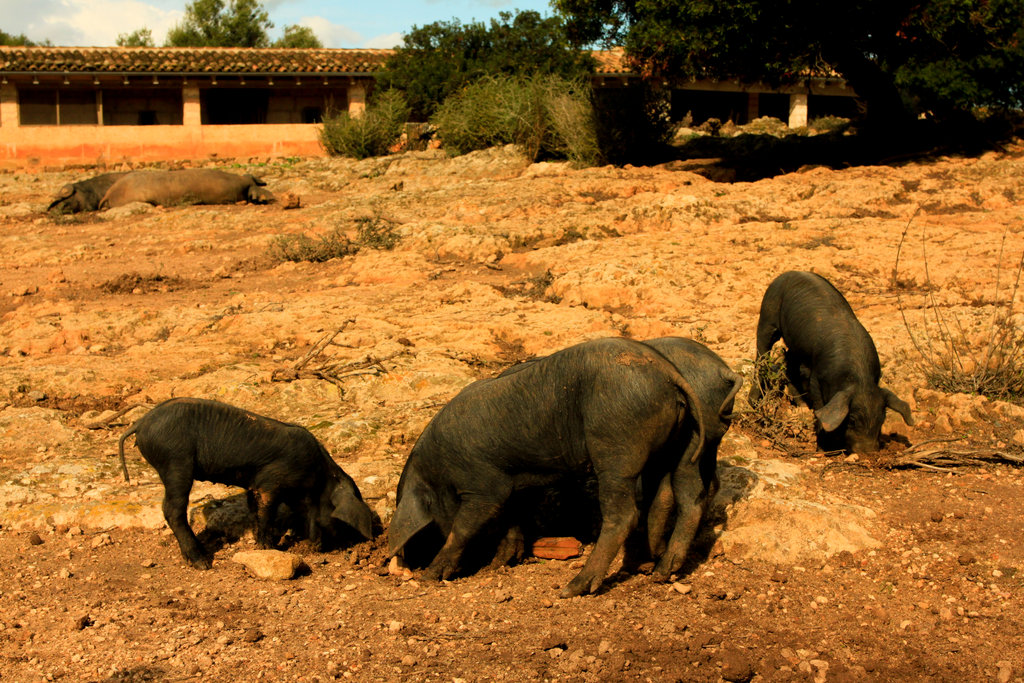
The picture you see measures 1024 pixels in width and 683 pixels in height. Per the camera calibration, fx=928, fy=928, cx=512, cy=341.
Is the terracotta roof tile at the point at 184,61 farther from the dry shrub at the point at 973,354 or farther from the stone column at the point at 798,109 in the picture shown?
the dry shrub at the point at 973,354

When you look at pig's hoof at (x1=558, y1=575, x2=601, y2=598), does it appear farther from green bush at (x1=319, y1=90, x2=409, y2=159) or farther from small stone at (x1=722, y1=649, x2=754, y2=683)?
green bush at (x1=319, y1=90, x2=409, y2=159)

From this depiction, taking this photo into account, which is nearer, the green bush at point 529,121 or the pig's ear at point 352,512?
the pig's ear at point 352,512

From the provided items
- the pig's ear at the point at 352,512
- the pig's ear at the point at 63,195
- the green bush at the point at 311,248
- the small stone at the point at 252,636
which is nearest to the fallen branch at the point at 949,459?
the pig's ear at the point at 352,512

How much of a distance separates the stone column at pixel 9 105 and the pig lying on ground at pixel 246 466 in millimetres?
25203

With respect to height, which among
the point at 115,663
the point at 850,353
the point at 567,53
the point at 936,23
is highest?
the point at 567,53

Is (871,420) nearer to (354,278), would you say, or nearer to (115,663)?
(115,663)

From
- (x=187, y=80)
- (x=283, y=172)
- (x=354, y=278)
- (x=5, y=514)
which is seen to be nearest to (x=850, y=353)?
(x=5, y=514)

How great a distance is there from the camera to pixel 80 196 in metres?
18.0

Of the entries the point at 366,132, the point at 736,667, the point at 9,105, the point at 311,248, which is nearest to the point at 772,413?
the point at 736,667

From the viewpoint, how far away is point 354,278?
37.0 feet

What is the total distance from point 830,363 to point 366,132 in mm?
17706

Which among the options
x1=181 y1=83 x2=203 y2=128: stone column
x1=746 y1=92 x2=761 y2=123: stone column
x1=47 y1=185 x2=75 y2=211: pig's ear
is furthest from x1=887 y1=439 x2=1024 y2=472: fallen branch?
x1=746 y1=92 x2=761 y2=123: stone column

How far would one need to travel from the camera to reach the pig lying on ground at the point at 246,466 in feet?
16.6

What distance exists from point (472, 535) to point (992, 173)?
12248 mm
